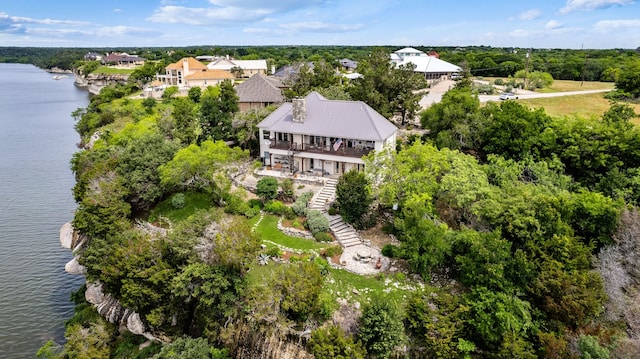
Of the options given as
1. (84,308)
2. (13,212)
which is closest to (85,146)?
(13,212)

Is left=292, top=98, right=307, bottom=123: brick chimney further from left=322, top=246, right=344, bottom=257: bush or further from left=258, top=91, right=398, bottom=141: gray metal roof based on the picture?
left=322, top=246, right=344, bottom=257: bush

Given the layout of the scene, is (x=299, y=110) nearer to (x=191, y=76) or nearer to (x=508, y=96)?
(x=508, y=96)

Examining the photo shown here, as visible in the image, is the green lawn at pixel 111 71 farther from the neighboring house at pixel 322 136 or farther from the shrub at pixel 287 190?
the shrub at pixel 287 190

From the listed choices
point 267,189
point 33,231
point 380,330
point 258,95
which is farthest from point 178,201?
point 258,95

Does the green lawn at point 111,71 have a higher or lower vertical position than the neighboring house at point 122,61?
lower

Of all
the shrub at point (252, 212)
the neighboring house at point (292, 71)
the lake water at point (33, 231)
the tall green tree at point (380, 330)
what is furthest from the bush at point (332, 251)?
the neighboring house at point (292, 71)

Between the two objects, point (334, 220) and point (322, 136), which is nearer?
point (334, 220)

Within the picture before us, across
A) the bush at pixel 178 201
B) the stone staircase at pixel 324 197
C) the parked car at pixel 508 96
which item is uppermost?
the parked car at pixel 508 96
